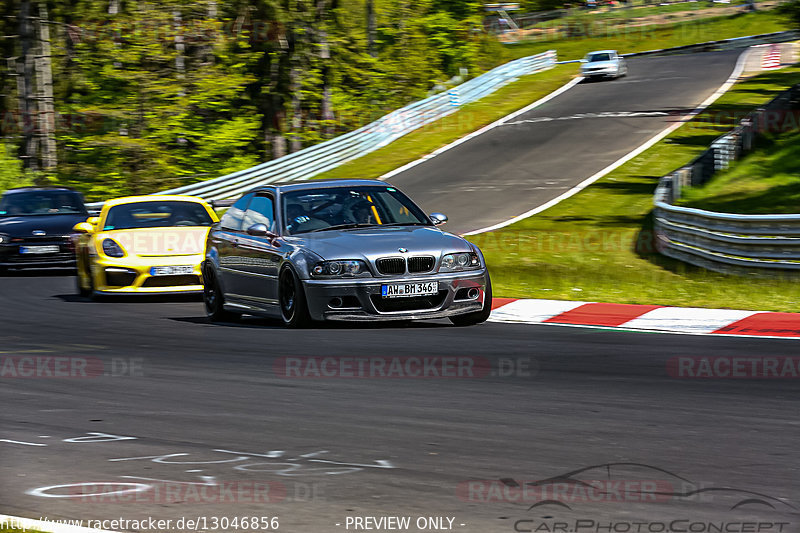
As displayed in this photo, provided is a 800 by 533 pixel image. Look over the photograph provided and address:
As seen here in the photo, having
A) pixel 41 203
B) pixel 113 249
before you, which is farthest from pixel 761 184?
pixel 113 249

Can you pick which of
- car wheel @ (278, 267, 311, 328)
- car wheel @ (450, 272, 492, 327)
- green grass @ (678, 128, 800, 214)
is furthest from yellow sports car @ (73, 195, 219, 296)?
green grass @ (678, 128, 800, 214)

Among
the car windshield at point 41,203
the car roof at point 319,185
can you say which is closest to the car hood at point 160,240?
the car roof at point 319,185

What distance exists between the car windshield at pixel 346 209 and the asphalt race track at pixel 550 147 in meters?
12.3

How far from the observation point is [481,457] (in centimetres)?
595

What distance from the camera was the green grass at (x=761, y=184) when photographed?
23234mm

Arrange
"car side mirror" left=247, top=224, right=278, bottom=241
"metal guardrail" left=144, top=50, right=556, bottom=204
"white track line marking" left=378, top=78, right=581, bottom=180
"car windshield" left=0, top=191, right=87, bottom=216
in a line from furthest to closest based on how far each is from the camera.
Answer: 1. "white track line marking" left=378, top=78, right=581, bottom=180
2. "metal guardrail" left=144, top=50, right=556, bottom=204
3. "car windshield" left=0, top=191, right=87, bottom=216
4. "car side mirror" left=247, top=224, right=278, bottom=241

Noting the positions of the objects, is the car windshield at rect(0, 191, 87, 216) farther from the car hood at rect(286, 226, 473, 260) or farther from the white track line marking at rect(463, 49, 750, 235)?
the car hood at rect(286, 226, 473, 260)

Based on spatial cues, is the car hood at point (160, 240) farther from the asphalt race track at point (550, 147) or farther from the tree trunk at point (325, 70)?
the tree trunk at point (325, 70)

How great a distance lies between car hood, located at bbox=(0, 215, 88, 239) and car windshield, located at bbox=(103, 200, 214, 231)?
4.48 m

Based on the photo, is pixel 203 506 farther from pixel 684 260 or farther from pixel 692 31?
pixel 692 31

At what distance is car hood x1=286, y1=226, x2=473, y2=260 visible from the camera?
11.5m

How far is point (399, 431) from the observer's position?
21.9 feet

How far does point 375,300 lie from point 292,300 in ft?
3.00

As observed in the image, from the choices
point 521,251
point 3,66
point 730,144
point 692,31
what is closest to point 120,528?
point 521,251
